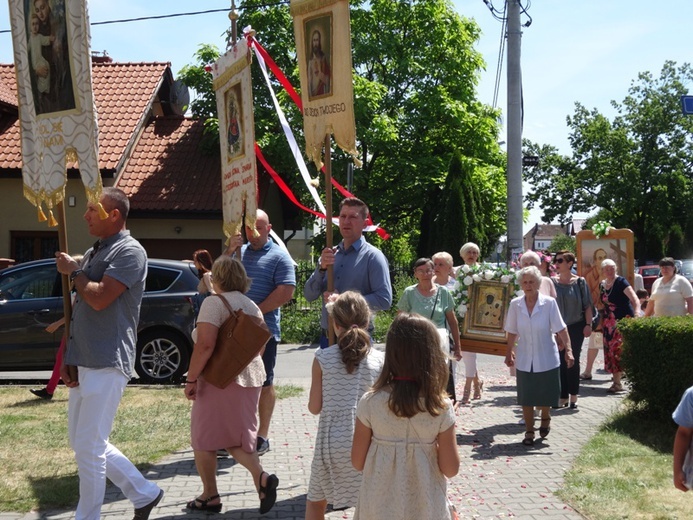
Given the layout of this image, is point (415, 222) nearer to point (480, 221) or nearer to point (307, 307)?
point (480, 221)

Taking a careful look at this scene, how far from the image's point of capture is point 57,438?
28.4ft

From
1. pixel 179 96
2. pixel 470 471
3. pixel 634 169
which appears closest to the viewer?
pixel 470 471

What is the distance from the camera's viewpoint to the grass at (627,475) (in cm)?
632

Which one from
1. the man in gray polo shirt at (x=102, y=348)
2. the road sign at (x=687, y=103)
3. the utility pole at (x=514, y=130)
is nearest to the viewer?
the man in gray polo shirt at (x=102, y=348)

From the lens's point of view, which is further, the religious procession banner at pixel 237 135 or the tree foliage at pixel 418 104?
the tree foliage at pixel 418 104

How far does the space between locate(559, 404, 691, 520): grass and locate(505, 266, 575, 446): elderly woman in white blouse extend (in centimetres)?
55

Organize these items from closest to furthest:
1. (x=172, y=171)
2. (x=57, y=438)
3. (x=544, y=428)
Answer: (x=57, y=438), (x=544, y=428), (x=172, y=171)

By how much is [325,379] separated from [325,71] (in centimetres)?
263

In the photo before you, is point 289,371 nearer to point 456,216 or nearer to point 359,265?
point 359,265

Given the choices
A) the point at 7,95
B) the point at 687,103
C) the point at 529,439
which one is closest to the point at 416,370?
the point at 529,439

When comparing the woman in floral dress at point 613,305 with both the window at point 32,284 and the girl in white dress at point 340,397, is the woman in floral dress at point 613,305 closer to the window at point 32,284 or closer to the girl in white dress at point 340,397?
the window at point 32,284

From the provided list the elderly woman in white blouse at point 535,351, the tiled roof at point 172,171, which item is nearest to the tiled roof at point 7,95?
the tiled roof at point 172,171

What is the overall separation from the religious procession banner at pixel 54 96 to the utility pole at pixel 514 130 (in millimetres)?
10258

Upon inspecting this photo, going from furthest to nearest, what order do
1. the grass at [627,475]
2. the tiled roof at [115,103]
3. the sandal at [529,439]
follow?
the tiled roof at [115,103] < the sandal at [529,439] < the grass at [627,475]
